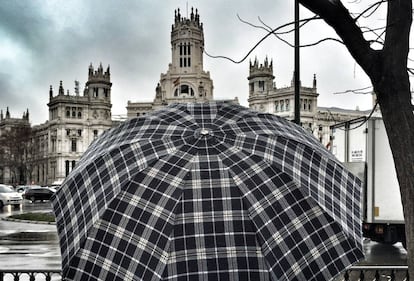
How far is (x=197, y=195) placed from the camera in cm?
386

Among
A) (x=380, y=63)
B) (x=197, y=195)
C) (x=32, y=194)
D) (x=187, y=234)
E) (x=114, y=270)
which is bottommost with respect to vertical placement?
(x=32, y=194)

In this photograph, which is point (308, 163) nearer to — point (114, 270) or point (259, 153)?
point (259, 153)

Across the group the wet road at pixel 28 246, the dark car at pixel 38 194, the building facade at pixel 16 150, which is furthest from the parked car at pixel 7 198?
the building facade at pixel 16 150

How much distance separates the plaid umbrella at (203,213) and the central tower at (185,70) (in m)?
136

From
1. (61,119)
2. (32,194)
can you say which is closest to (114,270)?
(32,194)

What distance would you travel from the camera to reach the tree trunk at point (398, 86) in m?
4.46

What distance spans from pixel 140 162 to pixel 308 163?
1259 millimetres

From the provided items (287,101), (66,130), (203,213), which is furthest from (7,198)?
(66,130)

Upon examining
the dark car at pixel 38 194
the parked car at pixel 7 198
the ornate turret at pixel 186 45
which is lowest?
the dark car at pixel 38 194

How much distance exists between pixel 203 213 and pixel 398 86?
72.7 inches

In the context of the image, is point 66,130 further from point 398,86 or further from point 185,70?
point 398,86

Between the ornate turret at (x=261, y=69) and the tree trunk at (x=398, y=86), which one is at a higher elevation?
the ornate turret at (x=261, y=69)

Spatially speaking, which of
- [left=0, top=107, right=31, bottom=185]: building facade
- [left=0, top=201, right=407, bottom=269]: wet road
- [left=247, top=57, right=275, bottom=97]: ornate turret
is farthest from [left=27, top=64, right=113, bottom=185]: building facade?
[left=0, top=201, right=407, bottom=269]: wet road

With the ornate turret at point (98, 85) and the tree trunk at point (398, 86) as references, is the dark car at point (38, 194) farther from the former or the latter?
the ornate turret at point (98, 85)
